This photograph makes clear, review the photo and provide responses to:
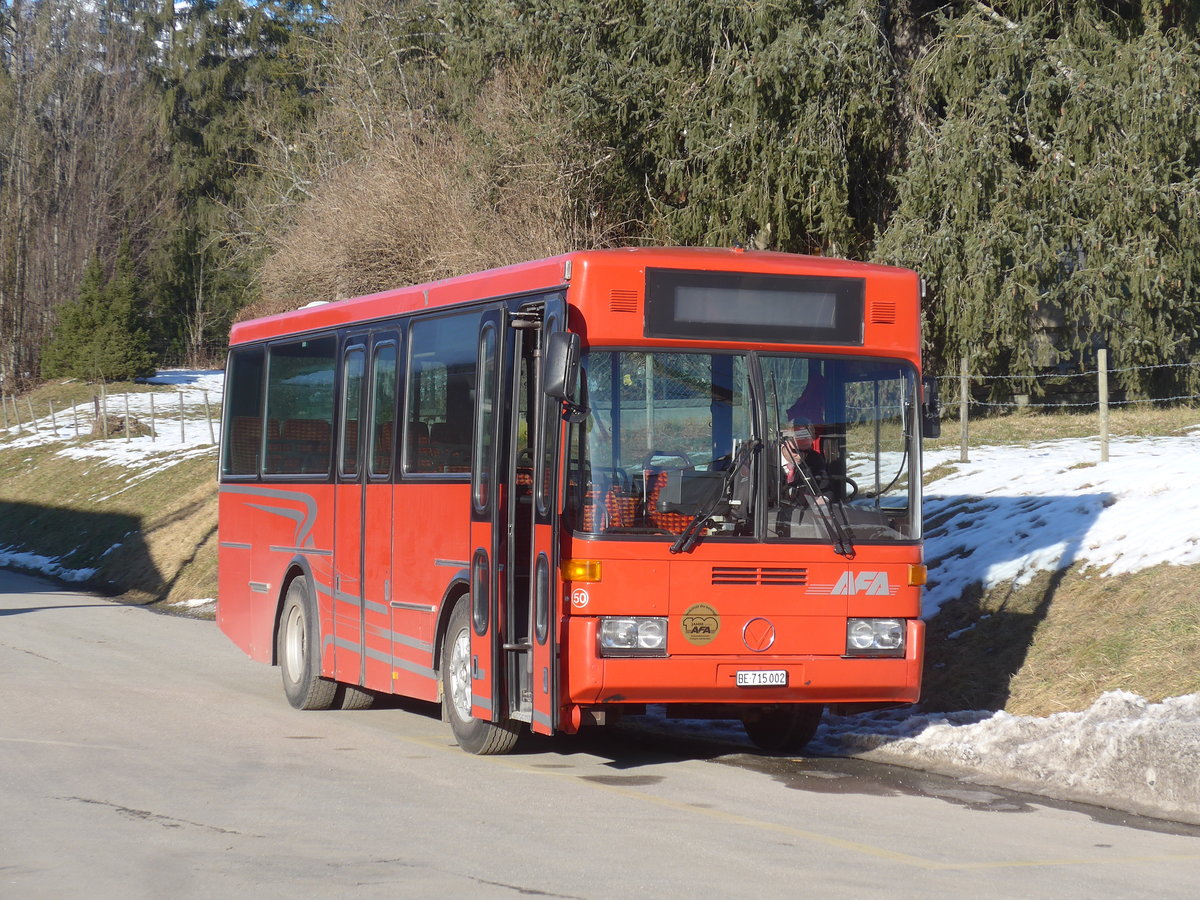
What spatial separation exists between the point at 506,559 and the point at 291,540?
4.62 metres

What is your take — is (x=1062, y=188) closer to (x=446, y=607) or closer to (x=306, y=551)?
(x=306, y=551)

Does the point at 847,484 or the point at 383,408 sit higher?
the point at 383,408

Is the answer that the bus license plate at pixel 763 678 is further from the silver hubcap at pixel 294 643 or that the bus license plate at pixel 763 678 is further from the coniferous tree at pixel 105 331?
the coniferous tree at pixel 105 331

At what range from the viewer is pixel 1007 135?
77.9ft

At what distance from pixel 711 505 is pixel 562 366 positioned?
4.19 ft

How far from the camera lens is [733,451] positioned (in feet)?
31.3

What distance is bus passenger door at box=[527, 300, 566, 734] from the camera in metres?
9.40

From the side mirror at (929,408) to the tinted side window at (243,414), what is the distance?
7.08 m

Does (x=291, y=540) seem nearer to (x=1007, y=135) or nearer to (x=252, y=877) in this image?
(x=252, y=877)

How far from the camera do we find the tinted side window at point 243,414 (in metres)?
15.2

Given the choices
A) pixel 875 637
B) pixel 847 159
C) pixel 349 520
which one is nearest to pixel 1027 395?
pixel 847 159

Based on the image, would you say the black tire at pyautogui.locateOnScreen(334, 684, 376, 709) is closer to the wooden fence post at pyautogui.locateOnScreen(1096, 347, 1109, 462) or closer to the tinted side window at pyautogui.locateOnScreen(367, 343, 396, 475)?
the tinted side window at pyautogui.locateOnScreen(367, 343, 396, 475)

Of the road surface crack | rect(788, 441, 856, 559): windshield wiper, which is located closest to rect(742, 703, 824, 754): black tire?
rect(788, 441, 856, 559): windshield wiper


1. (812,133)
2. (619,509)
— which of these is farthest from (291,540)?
(812,133)
